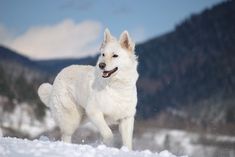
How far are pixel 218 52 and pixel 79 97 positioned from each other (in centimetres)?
17592

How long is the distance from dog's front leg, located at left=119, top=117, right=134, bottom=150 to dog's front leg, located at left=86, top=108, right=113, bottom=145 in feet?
1.49

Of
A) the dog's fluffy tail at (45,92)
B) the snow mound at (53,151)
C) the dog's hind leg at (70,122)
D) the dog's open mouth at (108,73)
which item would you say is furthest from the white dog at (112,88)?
the dog's fluffy tail at (45,92)

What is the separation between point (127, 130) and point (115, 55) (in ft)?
4.92

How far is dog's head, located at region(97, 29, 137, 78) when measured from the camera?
12.3 m

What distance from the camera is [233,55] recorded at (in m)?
174

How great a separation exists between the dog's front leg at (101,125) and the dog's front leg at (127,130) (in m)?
0.46

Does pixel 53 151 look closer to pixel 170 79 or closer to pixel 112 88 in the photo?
pixel 112 88

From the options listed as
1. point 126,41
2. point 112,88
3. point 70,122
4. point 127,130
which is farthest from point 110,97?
point 70,122

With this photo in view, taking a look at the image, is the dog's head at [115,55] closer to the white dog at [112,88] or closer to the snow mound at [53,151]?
the white dog at [112,88]

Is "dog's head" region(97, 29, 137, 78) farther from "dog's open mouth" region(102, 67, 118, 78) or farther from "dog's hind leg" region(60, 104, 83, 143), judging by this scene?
"dog's hind leg" region(60, 104, 83, 143)

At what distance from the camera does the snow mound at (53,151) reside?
895 centimetres

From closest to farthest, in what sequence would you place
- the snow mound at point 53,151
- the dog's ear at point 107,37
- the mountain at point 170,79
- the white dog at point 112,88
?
the snow mound at point 53,151
the white dog at point 112,88
the dog's ear at point 107,37
the mountain at point 170,79

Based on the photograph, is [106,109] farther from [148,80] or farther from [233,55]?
[233,55]

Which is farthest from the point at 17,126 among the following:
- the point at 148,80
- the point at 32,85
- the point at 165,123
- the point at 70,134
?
the point at 70,134
